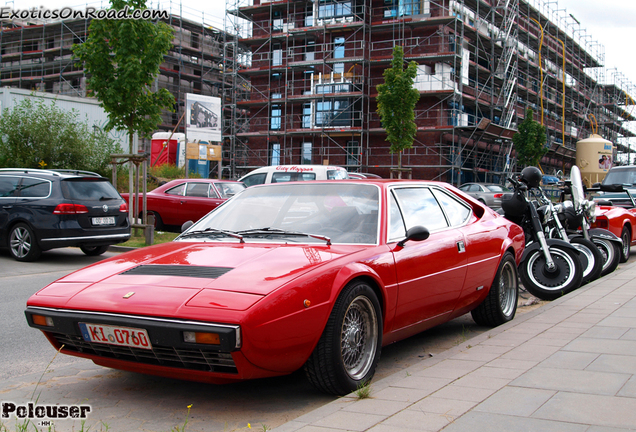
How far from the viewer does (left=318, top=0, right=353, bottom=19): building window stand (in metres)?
39.5

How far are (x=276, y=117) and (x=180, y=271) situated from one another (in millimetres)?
40209

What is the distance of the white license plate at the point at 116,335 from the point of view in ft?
10.4

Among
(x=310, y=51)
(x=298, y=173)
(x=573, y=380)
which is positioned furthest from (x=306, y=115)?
(x=573, y=380)

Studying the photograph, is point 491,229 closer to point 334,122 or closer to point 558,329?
point 558,329

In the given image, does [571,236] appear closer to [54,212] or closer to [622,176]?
[54,212]

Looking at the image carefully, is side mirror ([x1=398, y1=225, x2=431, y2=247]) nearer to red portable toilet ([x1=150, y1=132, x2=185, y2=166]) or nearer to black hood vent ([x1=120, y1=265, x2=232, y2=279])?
black hood vent ([x1=120, y1=265, x2=232, y2=279])

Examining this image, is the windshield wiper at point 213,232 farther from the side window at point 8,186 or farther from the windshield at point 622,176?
the windshield at point 622,176

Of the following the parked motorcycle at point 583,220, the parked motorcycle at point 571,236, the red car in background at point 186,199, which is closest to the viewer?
the parked motorcycle at point 571,236

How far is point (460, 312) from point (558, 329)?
82 centimetres

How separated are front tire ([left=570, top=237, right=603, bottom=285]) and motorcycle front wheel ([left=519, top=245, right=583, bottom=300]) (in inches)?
34.8

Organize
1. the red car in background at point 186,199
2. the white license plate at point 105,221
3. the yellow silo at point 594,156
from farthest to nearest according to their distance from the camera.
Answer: the yellow silo at point 594,156 → the red car in background at point 186,199 → the white license plate at point 105,221

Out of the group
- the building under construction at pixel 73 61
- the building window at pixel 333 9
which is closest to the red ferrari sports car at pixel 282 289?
the building window at pixel 333 9

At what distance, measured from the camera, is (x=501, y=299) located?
5.63 metres

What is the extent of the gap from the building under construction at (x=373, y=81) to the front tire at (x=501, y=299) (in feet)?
101
